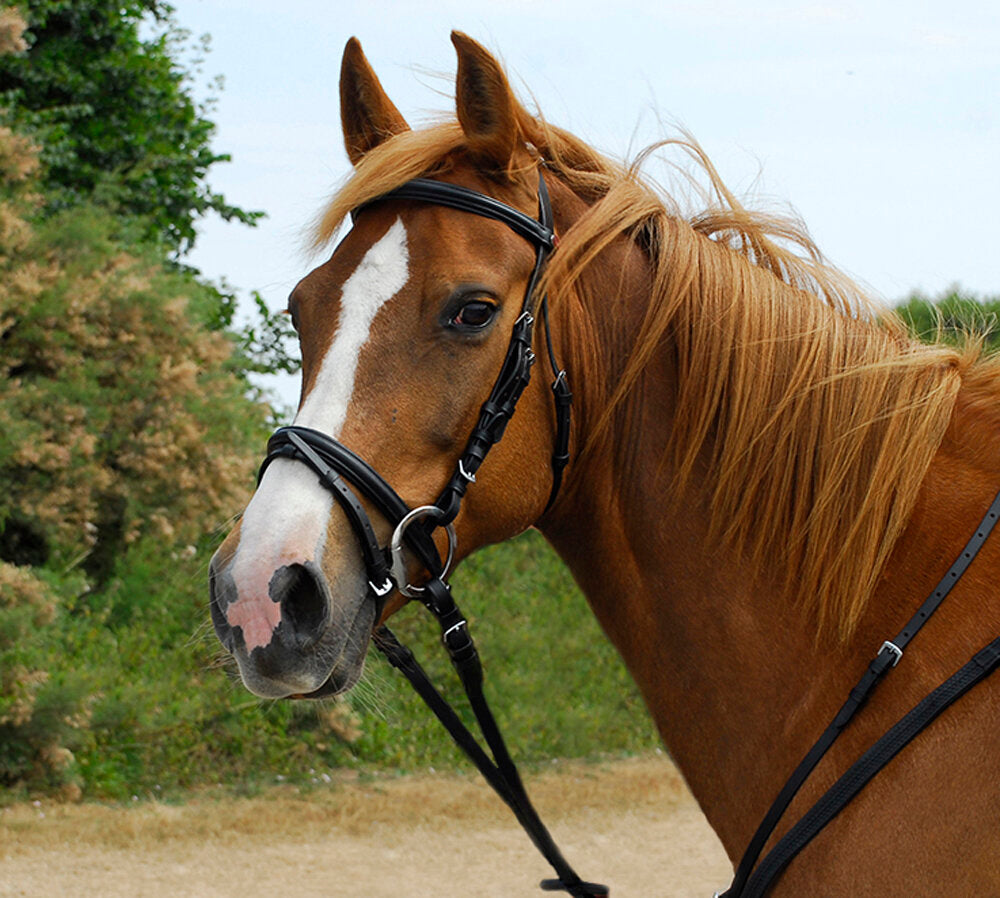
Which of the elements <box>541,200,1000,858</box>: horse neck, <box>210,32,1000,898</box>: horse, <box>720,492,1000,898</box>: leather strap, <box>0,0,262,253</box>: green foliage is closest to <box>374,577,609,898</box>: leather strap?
<box>210,32,1000,898</box>: horse

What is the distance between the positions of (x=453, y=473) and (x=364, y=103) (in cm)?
103

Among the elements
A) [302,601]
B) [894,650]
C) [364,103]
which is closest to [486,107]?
[364,103]

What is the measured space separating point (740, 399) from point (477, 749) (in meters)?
1.00

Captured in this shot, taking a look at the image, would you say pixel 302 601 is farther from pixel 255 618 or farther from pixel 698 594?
pixel 698 594

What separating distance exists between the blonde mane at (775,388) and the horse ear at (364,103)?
0.26m

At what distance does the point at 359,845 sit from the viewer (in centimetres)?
661

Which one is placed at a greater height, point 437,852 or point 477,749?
point 477,749

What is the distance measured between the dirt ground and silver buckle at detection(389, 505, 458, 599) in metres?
4.40

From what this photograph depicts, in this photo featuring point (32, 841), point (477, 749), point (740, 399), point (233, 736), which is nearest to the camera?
point (740, 399)

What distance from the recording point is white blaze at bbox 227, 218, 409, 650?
180cm

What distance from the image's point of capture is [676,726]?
212cm

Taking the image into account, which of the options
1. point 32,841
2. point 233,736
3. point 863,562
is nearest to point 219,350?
point 233,736

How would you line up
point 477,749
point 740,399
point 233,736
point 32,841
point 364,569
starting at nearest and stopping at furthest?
1. point 364,569
2. point 740,399
3. point 477,749
4. point 32,841
5. point 233,736

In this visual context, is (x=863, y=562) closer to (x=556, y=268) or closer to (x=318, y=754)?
(x=556, y=268)
